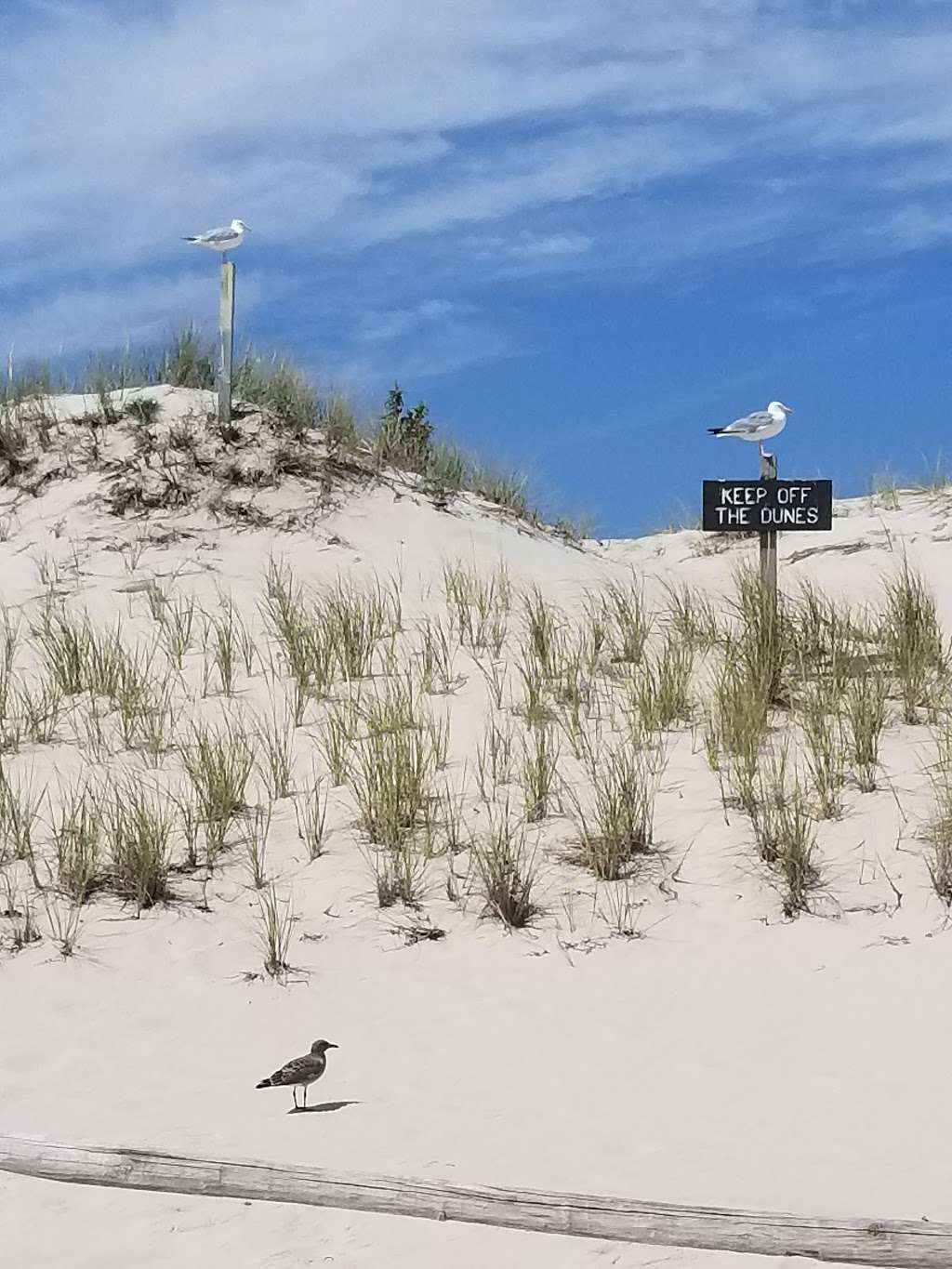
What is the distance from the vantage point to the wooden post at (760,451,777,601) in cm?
977

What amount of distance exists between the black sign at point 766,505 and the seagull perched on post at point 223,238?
5913 mm

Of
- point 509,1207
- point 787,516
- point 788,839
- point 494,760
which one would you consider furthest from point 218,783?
point 787,516

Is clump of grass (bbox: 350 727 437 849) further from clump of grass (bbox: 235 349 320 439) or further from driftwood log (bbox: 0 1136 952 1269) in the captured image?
clump of grass (bbox: 235 349 320 439)

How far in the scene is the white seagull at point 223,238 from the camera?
43.7 feet

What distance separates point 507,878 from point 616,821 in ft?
2.22

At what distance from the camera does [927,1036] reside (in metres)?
5.28

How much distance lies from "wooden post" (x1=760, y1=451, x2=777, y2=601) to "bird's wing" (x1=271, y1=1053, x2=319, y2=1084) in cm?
574

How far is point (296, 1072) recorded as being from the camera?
15.5 ft

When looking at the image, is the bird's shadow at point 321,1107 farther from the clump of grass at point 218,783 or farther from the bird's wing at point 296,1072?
the clump of grass at point 218,783

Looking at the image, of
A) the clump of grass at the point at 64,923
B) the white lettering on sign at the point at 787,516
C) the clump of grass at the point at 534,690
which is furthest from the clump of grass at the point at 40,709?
the white lettering on sign at the point at 787,516

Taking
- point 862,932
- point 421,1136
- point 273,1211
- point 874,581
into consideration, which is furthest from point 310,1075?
point 874,581

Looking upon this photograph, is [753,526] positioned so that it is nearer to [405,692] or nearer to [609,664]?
[609,664]

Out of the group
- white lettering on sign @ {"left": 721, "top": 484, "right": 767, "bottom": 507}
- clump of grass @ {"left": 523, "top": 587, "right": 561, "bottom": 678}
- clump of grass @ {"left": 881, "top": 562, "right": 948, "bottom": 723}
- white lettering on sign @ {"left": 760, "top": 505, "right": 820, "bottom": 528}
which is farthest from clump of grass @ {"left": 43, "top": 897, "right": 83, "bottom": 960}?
white lettering on sign @ {"left": 760, "top": 505, "right": 820, "bottom": 528}

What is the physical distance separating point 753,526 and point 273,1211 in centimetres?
679
